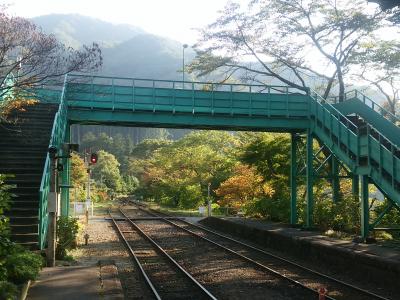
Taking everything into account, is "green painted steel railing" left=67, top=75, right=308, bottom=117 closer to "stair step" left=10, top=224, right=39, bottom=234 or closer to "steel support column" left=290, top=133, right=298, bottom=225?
"steel support column" left=290, top=133, right=298, bottom=225

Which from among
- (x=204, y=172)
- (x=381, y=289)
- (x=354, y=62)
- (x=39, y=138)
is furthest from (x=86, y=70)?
(x=204, y=172)

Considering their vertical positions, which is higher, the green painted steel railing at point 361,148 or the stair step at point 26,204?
the green painted steel railing at point 361,148

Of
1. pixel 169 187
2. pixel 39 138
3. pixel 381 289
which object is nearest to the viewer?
pixel 381 289

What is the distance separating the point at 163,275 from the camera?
43.2 feet

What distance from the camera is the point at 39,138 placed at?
1684 centimetres

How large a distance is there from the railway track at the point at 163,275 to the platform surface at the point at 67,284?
1486 mm

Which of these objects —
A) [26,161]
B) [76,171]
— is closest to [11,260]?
[26,161]

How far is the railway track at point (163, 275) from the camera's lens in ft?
35.5

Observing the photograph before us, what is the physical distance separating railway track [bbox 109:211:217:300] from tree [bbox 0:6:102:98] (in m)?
6.68

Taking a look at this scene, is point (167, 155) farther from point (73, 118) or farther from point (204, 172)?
point (73, 118)

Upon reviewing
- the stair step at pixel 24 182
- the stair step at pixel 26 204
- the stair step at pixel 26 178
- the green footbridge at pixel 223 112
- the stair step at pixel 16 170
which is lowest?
the stair step at pixel 26 204

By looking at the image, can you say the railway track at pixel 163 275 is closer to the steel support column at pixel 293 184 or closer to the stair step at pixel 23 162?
the stair step at pixel 23 162

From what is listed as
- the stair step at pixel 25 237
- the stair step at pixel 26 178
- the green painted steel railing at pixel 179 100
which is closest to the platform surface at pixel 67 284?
the stair step at pixel 25 237

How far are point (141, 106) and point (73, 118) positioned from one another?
301 centimetres
